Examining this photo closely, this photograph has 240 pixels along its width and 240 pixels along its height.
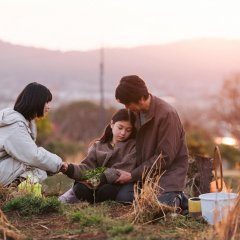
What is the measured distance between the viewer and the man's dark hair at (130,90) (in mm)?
6586

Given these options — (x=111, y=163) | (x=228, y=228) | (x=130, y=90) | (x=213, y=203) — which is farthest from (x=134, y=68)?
(x=228, y=228)

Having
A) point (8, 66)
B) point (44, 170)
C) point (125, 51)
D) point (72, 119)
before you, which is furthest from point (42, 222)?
point (125, 51)

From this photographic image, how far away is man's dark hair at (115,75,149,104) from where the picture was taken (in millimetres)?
6586

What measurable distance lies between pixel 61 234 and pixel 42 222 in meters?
0.62

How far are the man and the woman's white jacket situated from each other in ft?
2.63

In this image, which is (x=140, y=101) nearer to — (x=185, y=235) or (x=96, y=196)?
(x=96, y=196)

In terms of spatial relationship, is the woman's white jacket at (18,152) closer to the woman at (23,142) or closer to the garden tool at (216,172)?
the woman at (23,142)

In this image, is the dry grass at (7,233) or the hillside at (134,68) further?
the hillside at (134,68)

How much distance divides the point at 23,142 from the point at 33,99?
0.46 meters

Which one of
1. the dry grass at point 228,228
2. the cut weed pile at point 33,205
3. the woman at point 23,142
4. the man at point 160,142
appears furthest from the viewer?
the woman at point 23,142

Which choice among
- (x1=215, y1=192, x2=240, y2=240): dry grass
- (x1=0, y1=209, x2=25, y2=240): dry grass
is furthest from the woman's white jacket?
(x1=215, y1=192, x2=240, y2=240): dry grass

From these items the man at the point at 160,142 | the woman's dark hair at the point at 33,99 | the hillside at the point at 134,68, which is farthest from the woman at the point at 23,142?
the hillside at the point at 134,68

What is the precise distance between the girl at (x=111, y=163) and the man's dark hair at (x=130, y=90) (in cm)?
48

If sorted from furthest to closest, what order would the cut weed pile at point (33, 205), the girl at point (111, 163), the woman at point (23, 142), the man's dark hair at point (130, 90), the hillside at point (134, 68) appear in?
the hillside at point (134, 68)
the girl at point (111, 163)
the woman at point (23, 142)
the man's dark hair at point (130, 90)
the cut weed pile at point (33, 205)
